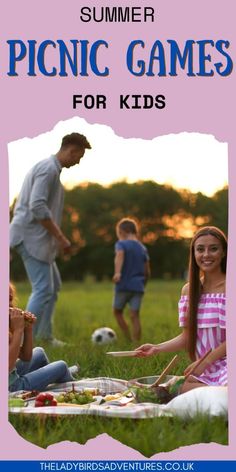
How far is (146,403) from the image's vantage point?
4730 mm

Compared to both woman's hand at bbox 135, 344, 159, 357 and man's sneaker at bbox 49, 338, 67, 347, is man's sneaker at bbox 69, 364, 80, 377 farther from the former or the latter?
man's sneaker at bbox 49, 338, 67, 347

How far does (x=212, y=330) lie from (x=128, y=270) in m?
3.38

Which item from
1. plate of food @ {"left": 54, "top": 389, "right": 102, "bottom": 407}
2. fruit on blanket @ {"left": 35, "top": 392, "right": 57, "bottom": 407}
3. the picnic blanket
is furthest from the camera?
plate of food @ {"left": 54, "top": 389, "right": 102, "bottom": 407}

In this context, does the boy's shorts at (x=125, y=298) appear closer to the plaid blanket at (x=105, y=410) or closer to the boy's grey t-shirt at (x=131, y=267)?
the boy's grey t-shirt at (x=131, y=267)

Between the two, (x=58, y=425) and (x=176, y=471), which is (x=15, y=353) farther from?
(x=176, y=471)

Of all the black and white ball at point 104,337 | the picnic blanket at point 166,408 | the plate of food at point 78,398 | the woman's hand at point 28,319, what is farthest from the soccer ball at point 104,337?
the picnic blanket at point 166,408

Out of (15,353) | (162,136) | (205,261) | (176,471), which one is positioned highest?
(162,136)

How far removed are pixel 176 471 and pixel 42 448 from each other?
25.0 inches

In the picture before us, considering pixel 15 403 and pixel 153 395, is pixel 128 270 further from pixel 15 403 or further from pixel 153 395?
pixel 15 403

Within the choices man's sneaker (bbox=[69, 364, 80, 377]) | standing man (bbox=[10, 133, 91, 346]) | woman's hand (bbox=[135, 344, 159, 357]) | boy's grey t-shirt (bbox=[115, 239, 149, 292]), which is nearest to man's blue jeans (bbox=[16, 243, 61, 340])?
standing man (bbox=[10, 133, 91, 346])

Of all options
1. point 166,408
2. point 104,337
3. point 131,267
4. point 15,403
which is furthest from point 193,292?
point 131,267

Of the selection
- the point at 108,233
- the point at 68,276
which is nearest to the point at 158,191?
the point at 108,233

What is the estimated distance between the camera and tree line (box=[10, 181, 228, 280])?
13.4 m

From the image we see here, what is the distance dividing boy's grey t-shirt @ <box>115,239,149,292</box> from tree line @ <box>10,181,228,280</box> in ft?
14.8
